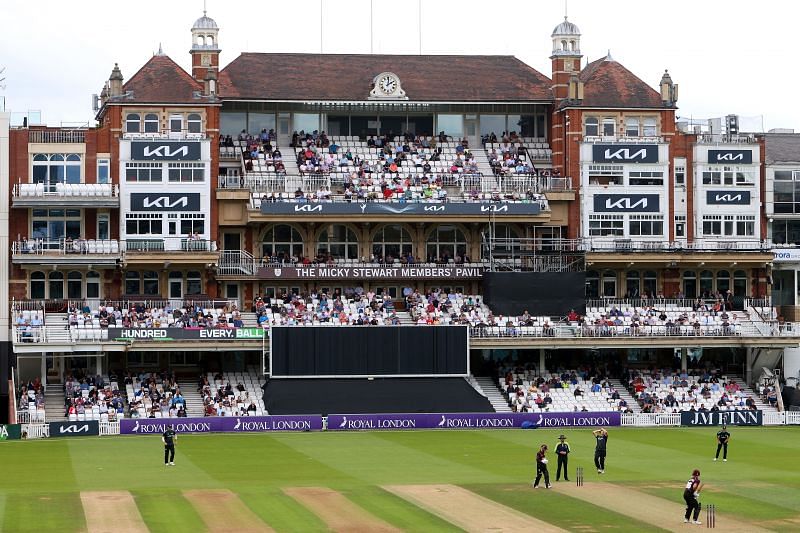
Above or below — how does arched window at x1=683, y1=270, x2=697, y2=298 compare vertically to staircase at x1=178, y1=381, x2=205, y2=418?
above

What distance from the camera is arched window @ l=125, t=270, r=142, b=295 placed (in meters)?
80.5

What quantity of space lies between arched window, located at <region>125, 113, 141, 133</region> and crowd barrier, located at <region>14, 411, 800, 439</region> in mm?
18959

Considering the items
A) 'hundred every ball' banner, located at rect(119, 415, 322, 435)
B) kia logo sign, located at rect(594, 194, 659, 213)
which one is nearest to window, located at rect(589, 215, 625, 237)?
kia logo sign, located at rect(594, 194, 659, 213)

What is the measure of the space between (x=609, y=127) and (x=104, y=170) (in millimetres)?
27118

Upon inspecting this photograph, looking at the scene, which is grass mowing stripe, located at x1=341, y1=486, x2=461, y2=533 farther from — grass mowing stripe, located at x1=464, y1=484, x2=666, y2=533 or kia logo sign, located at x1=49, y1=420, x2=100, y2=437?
kia logo sign, located at x1=49, y1=420, x2=100, y2=437

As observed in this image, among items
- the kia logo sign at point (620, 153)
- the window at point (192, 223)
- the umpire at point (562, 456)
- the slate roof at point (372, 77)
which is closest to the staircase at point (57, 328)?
the window at point (192, 223)

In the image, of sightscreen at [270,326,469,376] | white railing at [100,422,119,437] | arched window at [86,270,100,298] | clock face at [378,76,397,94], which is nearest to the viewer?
white railing at [100,422,119,437]

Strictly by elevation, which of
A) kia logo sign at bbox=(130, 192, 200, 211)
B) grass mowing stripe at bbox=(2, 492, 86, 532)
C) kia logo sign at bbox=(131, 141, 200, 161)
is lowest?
grass mowing stripe at bbox=(2, 492, 86, 532)

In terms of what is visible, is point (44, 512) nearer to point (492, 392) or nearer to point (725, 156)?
point (492, 392)

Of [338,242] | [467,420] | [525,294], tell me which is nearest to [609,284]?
[525,294]

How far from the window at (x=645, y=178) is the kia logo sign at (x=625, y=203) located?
2.43ft

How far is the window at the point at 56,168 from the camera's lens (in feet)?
260

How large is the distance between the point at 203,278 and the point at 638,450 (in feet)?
93.4

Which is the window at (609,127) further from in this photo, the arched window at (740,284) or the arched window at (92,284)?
the arched window at (92,284)
